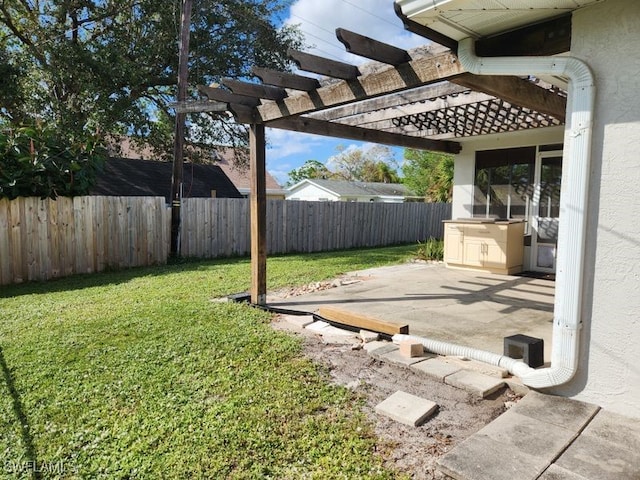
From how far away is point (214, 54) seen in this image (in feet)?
36.9

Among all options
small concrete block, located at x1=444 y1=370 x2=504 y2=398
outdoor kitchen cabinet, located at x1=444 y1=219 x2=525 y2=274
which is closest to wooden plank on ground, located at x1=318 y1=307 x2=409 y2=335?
small concrete block, located at x1=444 y1=370 x2=504 y2=398

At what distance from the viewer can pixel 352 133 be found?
5.94m

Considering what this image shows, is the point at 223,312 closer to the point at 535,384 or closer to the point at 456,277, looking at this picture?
the point at 535,384

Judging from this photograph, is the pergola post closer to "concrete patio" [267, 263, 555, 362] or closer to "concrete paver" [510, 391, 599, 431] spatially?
"concrete patio" [267, 263, 555, 362]

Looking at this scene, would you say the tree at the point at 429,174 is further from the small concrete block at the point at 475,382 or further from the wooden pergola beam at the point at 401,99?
the small concrete block at the point at 475,382

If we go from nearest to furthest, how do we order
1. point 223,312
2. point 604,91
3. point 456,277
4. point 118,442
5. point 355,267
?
point 118,442 → point 604,91 → point 223,312 → point 456,277 → point 355,267

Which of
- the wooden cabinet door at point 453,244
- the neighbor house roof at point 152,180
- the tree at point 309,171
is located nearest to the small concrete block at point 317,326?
the wooden cabinet door at point 453,244

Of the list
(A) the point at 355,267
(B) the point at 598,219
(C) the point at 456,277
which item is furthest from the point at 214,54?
(B) the point at 598,219

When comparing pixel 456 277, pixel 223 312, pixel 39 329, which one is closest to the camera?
pixel 39 329

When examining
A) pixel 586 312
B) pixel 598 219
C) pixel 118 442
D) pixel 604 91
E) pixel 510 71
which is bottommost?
pixel 118 442

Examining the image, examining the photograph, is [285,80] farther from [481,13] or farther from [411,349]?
[411,349]

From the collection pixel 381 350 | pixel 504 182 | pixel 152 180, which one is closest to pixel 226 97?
pixel 381 350

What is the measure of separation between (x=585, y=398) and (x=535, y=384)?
0.27 m

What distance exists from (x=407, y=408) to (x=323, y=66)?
2713mm
